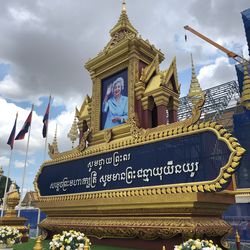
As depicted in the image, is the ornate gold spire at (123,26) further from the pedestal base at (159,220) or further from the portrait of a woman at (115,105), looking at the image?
the pedestal base at (159,220)

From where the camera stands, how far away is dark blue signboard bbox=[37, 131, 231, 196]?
27.2 ft

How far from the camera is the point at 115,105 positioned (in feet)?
43.8

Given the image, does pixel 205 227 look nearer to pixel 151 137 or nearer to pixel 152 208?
pixel 152 208

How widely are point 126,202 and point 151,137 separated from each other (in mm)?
2535

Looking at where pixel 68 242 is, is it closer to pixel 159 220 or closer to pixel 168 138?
pixel 159 220

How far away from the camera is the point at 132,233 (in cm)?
977

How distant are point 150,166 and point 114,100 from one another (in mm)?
4750

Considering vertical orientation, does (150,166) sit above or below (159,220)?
above

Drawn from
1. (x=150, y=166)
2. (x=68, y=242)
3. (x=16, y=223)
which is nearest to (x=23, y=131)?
(x=16, y=223)

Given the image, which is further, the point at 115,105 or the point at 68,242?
the point at 115,105

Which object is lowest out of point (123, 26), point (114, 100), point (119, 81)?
point (114, 100)

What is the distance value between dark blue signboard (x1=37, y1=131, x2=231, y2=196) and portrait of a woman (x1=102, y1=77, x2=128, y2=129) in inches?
72.7

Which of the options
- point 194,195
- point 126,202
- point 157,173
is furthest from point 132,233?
point 194,195

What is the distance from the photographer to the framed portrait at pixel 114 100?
1284 cm
